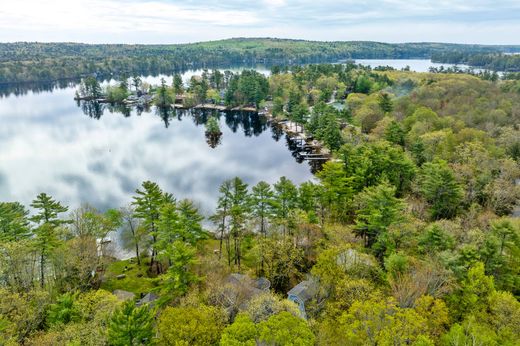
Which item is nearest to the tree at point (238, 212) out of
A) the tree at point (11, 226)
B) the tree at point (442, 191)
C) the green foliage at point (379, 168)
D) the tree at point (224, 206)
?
the tree at point (224, 206)

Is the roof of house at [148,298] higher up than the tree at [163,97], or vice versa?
the tree at [163,97]

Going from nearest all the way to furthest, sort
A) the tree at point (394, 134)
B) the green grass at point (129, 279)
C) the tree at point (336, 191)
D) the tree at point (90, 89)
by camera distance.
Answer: the green grass at point (129, 279) → the tree at point (336, 191) → the tree at point (394, 134) → the tree at point (90, 89)

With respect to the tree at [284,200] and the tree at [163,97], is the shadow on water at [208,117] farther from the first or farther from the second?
the tree at [284,200]

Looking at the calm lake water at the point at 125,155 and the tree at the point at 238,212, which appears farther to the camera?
the calm lake water at the point at 125,155

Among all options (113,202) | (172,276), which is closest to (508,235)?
(172,276)

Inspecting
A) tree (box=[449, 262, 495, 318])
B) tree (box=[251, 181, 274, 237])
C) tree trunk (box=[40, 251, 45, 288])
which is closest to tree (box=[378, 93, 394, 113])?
tree (box=[251, 181, 274, 237])

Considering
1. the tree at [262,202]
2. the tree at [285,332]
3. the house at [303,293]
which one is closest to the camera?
the tree at [285,332]
